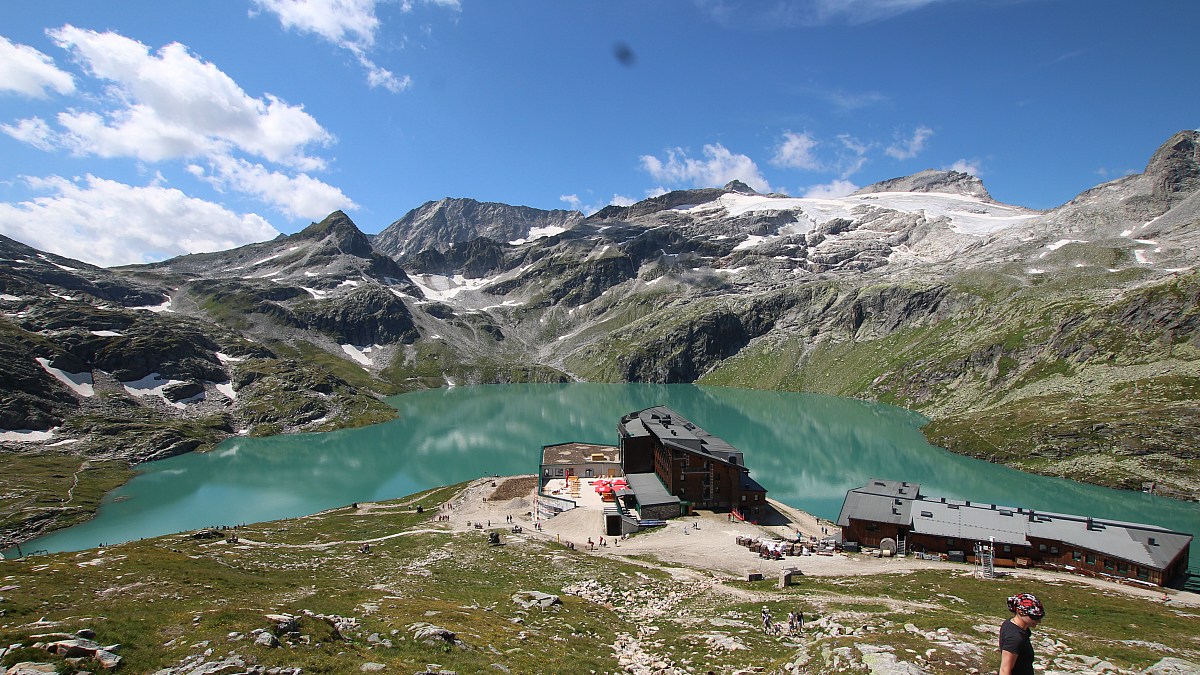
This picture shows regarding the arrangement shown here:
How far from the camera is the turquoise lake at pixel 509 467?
3029 inches

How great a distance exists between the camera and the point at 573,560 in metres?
43.8

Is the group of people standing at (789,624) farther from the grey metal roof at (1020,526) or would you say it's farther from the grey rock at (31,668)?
the grey metal roof at (1020,526)

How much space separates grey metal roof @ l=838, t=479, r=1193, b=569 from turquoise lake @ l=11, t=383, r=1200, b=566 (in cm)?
1759

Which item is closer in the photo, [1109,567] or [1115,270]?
[1109,567]

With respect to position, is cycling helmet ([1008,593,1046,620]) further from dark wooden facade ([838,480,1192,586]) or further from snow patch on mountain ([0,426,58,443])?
snow patch on mountain ([0,426,58,443])

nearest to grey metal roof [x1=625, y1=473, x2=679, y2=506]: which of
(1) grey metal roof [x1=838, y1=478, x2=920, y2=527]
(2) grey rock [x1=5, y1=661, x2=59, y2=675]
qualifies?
(1) grey metal roof [x1=838, y1=478, x2=920, y2=527]

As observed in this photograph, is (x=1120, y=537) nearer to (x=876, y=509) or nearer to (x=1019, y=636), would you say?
(x=876, y=509)

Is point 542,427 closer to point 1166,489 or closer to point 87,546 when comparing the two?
point 87,546

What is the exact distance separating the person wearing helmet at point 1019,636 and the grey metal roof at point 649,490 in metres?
53.1

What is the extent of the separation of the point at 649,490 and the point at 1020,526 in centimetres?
3561

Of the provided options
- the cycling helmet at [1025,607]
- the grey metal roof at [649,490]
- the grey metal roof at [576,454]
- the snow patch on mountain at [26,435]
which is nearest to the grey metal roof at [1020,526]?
the grey metal roof at [649,490]

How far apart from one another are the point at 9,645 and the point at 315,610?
1020 cm

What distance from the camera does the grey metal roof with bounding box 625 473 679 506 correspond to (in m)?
61.4

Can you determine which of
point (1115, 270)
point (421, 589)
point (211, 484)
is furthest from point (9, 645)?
point (1115, 270)
